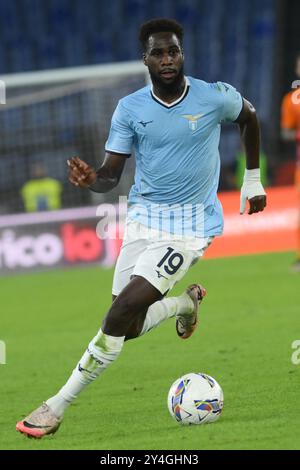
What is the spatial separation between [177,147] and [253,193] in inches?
25.1

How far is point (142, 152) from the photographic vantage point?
720 centimetres

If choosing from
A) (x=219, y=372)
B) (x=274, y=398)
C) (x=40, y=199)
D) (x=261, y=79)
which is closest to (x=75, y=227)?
(x=40, y=199)

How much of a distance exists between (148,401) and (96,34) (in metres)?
17.9

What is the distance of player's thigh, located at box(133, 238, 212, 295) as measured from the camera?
22.4ft

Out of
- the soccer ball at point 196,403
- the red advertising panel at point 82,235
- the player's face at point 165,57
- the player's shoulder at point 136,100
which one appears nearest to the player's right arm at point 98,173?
the player's shoulder at point 136,100

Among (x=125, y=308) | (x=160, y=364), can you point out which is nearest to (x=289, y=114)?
(x=160, y=364)

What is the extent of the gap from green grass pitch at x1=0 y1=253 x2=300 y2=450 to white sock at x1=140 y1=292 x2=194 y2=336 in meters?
0.52

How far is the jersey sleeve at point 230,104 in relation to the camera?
285 inches

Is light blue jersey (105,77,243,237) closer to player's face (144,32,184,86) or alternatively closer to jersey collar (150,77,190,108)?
jersey collar (150,77,190,108)

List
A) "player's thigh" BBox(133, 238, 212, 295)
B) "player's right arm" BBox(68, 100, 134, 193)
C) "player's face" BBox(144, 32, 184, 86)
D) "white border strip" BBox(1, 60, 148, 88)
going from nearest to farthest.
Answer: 1. "player's thigh" BBox(133, 238, 212, 295)
2. "player's face" BBox(144, 32, 184, 86)
3. "player's right arm" BBox(68, 100, 134, 193)
4. "white border strip" BBox(1, 60, 148, 88)

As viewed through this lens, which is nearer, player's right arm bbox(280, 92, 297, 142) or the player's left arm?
the player's left arm

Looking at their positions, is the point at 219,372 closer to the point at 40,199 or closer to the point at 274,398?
the point at 274,398

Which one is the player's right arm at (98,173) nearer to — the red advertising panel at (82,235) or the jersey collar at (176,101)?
the jersey collar at (176,101)

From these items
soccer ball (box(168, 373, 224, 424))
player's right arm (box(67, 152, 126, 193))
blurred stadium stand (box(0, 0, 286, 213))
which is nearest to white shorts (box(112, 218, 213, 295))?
player's right arm (box(67, 152, 126, 193))
